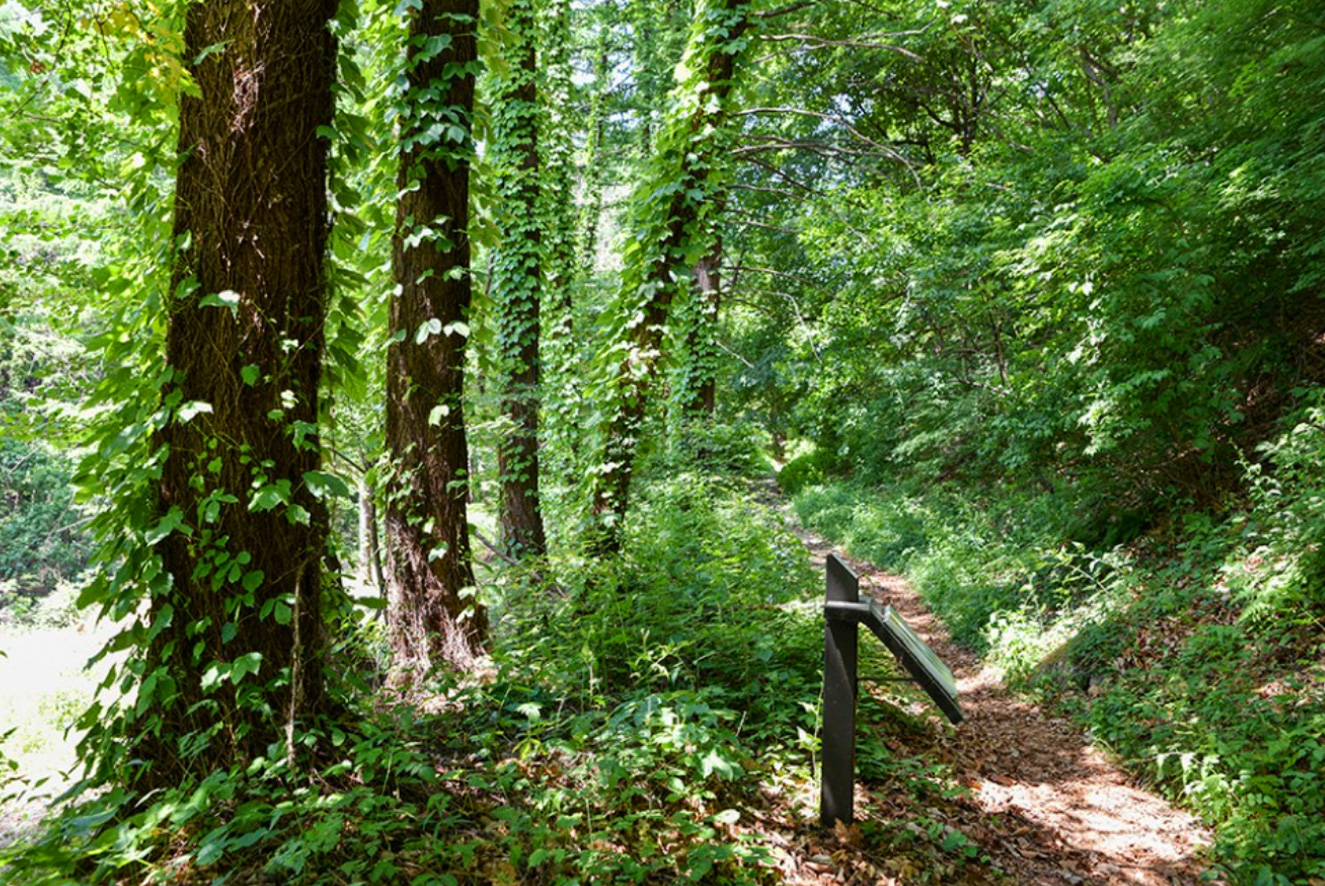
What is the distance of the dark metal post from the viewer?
116 inches

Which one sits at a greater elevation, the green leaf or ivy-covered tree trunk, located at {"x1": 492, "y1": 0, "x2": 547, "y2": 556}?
ivy-covered tree trunk, located at {"x1": 492, "y1": 0, "x2": 547, "y2": 556}

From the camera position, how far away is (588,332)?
35.8ft

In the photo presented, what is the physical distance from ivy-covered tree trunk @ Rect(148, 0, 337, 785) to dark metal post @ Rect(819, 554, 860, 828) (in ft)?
7.08

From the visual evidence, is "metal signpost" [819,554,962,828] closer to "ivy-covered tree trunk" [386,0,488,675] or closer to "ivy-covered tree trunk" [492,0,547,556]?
Result: "ivy-covered tree trunk" [386,0,488,675]

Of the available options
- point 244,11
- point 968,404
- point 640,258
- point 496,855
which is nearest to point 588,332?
point 640,258

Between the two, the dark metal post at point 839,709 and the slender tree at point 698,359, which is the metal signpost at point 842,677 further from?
the slender tree at point 698,359

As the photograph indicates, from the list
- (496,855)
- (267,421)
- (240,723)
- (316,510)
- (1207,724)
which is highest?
(267,421)

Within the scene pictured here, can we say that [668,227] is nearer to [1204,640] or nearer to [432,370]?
[432,370]

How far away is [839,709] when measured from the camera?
3.00 metres

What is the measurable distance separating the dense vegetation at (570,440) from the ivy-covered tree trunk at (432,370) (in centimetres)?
3

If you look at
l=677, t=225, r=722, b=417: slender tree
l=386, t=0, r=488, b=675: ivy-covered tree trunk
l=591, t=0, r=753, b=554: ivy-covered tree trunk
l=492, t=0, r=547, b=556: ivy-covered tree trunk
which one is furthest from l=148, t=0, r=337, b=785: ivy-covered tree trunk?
l=677, t=225, r=722, b=417: slender tree

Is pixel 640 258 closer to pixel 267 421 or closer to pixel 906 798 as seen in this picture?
pixel 267 421

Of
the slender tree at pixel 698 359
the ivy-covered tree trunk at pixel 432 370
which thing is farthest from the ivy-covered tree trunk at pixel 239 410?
the slender tree at pixel 698 359

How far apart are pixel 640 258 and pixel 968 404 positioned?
22.1 feet
